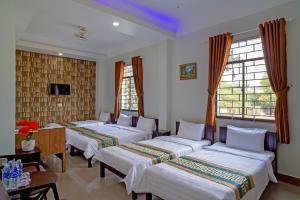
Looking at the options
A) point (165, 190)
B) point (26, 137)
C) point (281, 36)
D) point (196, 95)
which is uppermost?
point (281, 36)

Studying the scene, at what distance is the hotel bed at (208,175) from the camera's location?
1.86 metres

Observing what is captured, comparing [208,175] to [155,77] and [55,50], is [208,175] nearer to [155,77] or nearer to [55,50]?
[155,77]

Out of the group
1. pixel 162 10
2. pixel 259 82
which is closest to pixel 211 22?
pixel 162 10

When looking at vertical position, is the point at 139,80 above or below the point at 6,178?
above

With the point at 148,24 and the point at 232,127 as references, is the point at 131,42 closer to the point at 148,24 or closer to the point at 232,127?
the point at 148,24

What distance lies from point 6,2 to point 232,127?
3.86 metres

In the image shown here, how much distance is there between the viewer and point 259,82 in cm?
324

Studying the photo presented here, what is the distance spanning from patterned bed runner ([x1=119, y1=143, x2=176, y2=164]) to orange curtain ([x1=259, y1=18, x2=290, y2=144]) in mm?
1736

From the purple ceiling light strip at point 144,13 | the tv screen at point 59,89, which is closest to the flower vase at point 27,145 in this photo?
the purple ceiling light strip at point 144,13

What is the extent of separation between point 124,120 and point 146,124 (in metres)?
1.02

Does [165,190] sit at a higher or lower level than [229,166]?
lower

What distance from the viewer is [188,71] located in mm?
4230

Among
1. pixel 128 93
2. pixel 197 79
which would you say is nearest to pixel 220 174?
pixel 197 79

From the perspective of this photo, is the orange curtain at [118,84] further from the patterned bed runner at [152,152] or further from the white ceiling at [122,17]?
the patterned bed runner at [152,152]
